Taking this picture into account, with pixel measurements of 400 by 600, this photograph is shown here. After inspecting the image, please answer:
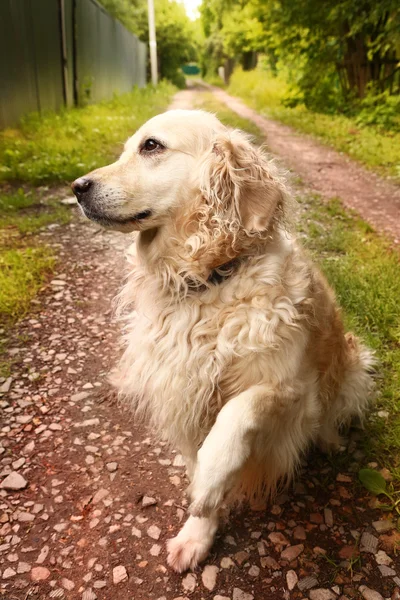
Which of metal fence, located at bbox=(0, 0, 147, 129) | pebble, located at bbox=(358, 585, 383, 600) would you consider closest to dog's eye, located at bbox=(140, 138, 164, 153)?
pebble, located at bbox=(358, 585, 383, 600)

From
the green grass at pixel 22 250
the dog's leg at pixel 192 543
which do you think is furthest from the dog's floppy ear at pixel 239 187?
the green grass at pixel 22 250

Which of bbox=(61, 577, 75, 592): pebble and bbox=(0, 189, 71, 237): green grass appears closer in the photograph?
bbox=(61, 577, 75, 592): pebble

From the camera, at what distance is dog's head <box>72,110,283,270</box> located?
1906mm

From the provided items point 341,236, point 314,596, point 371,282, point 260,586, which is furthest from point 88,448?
point 341,236

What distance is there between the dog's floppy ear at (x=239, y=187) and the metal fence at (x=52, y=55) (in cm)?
648

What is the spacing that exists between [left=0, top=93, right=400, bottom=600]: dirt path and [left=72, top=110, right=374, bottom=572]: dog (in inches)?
5.1

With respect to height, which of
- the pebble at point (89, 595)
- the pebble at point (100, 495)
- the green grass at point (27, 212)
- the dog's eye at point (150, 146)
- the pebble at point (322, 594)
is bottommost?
the pebble at point (89, 595)

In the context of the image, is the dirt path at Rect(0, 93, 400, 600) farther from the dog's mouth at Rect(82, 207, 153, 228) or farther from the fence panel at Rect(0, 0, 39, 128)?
the fence panel at Rect(0, 0, 39, 128)

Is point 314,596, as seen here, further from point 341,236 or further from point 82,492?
point 341,236

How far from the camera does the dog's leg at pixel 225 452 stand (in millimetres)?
1482

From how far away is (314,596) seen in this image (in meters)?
1.75

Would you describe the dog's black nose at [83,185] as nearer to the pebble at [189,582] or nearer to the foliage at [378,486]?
the pebble at [189,582]

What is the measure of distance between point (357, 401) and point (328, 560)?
833mm

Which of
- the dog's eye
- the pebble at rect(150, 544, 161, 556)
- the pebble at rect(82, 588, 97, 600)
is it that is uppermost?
the dog's eye
